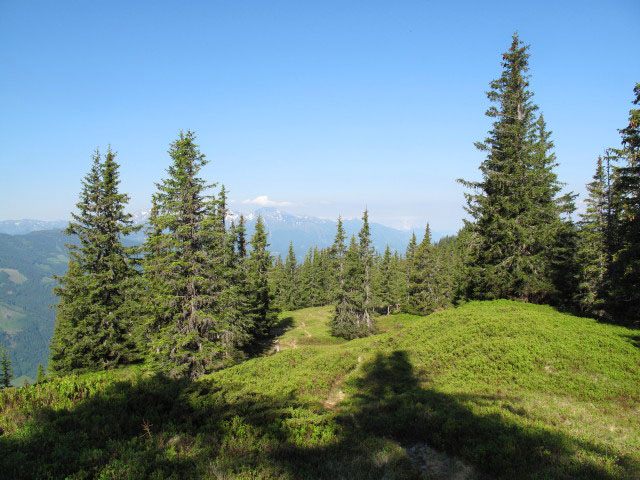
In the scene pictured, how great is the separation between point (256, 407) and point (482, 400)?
685 cm

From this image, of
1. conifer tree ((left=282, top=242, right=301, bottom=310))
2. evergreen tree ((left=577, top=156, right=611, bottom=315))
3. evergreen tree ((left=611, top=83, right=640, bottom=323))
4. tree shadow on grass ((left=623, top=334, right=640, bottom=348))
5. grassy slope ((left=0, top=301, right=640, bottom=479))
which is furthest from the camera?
conifer tree ((left=282, top=242, right=301, bottom=310))

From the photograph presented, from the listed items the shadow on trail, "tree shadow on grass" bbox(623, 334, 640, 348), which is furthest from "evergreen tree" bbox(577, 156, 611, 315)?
the shadow on trail

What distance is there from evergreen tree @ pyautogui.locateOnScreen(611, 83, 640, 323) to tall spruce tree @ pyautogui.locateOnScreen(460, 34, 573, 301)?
3.96 meters

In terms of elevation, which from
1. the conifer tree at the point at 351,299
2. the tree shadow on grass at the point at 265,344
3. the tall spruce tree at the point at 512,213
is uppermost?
the tall spruce tree at the point at 512,213

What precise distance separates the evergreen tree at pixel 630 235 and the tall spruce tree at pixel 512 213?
3.96 m

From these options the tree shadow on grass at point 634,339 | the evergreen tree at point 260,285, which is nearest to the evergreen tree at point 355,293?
the evergreen tree at point 260,285

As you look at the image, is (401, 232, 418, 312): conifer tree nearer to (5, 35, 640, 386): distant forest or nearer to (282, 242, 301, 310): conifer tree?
(5, 35, 640, 386): distant forest

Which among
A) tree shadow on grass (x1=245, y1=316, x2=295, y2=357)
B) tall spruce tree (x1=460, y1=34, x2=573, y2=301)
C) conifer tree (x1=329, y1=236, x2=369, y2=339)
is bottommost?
tree shadow on grass (x1=245, y1=316, x2=295, y2=357)

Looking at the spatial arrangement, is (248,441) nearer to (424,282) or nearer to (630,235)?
(630,235)

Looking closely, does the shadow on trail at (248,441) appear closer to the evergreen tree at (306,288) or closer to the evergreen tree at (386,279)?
the evergreen tree at (386,279)

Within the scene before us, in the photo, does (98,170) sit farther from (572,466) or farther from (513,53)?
(513,53)

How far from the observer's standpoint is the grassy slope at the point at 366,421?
17.7 ft

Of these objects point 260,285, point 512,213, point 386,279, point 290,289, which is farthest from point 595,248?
point 290,289

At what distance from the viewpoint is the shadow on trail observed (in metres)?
5.12
